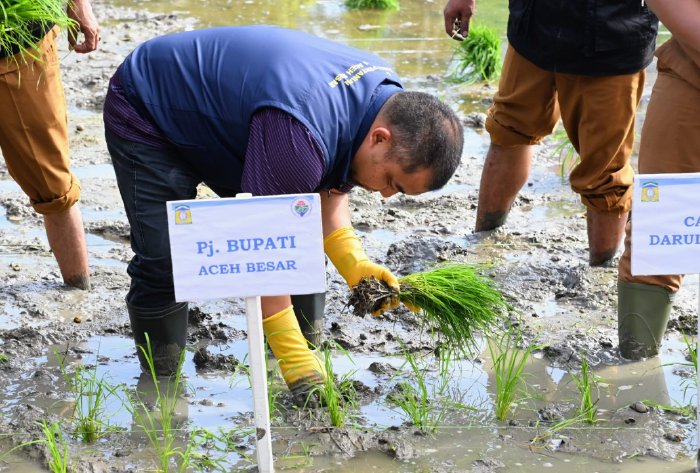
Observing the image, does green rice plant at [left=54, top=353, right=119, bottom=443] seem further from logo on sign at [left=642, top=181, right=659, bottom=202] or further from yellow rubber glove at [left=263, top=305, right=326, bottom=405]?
logo on sign at [left=642, top=181, right=659, bottom=202]

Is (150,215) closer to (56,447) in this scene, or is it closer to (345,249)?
(345,249)

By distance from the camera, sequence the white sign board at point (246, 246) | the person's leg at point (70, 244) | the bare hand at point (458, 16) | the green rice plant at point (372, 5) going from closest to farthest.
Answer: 1. the white sign board at point (246, 246)
2. the person's leg at point (70, 244)
3. the bare hand at point (458, 16)
4. the green rice plant at point (372, 5)

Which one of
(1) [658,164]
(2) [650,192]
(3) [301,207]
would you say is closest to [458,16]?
(1) [658,164]

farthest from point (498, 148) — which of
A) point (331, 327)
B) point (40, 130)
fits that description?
point (40, 130)

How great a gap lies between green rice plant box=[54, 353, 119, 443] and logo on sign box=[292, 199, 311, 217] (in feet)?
2.99

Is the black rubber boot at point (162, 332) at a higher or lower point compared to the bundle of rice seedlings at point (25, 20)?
lower

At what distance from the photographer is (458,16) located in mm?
4469

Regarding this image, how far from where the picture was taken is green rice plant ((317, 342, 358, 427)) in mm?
3170

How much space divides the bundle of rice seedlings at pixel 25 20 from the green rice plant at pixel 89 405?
1.13 metres

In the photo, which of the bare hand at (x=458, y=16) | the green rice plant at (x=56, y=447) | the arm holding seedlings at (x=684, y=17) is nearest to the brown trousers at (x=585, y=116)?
the bare hand at (x=458, y=16)

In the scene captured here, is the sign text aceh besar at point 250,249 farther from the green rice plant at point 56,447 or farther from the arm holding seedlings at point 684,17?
the arm holding seedlings at point 684,17

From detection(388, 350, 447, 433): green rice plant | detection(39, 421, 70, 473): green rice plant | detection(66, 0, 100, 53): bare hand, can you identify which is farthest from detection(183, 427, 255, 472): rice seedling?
detection(66, 0, 100, 53): bare hand

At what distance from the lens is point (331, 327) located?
12.8 feet

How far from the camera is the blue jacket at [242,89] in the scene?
115 inches
